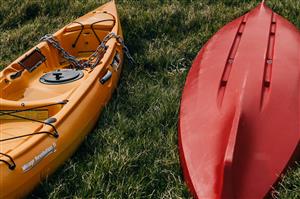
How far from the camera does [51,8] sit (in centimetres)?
778

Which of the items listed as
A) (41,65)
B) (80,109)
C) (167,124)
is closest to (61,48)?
(41,65)

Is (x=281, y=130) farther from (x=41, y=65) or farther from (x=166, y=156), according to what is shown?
(x=41, y=65)

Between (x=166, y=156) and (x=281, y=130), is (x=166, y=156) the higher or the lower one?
the lower one

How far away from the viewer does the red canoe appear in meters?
3.51

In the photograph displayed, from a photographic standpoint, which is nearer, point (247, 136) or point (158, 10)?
point (247, 136)

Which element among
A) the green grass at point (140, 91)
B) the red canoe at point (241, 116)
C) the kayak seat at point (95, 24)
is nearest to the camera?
the red canoe at point (241, 116)

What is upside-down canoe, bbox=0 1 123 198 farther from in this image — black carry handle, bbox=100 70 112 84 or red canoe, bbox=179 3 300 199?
red canoe, bbox=179 3 300 199

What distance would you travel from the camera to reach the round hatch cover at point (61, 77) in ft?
17.1

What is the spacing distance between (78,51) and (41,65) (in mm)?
801

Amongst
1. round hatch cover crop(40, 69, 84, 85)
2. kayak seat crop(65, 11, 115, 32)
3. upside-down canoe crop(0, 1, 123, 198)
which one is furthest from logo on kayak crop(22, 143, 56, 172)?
kayak seat crop(65, 11, 115, 32)

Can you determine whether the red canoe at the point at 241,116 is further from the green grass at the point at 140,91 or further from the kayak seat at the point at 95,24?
the kayak seat at the point at 95,24

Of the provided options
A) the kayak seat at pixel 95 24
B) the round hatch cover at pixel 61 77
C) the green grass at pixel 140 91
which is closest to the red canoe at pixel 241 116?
the green grass at pixel 140 91

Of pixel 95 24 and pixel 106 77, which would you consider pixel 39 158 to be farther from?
pixel 95 24

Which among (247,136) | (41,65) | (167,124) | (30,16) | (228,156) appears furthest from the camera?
(30,16)
